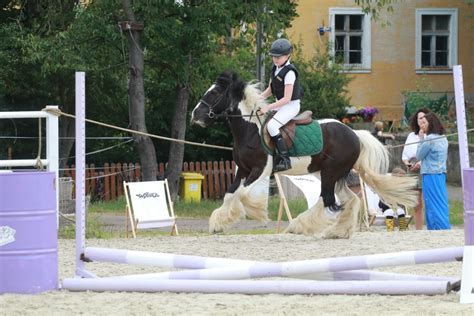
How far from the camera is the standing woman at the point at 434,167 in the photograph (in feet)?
49.3

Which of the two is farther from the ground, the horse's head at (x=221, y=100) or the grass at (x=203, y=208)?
the horse's head at (x=221, y=100)

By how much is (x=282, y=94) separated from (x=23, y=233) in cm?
491

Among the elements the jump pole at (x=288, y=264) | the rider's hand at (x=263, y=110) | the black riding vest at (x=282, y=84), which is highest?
the black riding vest at (x=282, y=84)

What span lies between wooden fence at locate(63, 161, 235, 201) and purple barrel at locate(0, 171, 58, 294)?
46.1 feet

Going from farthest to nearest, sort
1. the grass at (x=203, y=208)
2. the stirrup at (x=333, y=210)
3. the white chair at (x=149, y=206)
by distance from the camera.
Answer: the grass at (x=203, y=208)
the white chair at (x=149, y=206)
the stirrup at (x=333, y=210)

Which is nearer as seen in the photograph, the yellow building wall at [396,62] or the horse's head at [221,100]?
the horse's head at [221,100]

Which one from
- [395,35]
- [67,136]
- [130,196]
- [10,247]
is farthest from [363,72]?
[10,247]

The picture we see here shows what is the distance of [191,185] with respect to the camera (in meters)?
25.3

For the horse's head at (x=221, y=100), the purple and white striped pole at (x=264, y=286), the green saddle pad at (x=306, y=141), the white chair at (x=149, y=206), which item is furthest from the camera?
the white chair at (x=149, y=206)

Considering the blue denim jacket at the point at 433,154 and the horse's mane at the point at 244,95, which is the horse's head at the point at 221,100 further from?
the blue denim jacket at the point at 433,154

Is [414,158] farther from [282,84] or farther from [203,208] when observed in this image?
[203,208]

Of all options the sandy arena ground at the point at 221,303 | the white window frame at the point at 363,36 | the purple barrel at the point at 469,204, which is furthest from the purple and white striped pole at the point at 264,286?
the white window frame at the point at 363,36

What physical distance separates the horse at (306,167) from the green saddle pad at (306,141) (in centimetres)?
8

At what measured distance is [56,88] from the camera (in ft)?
84.2
